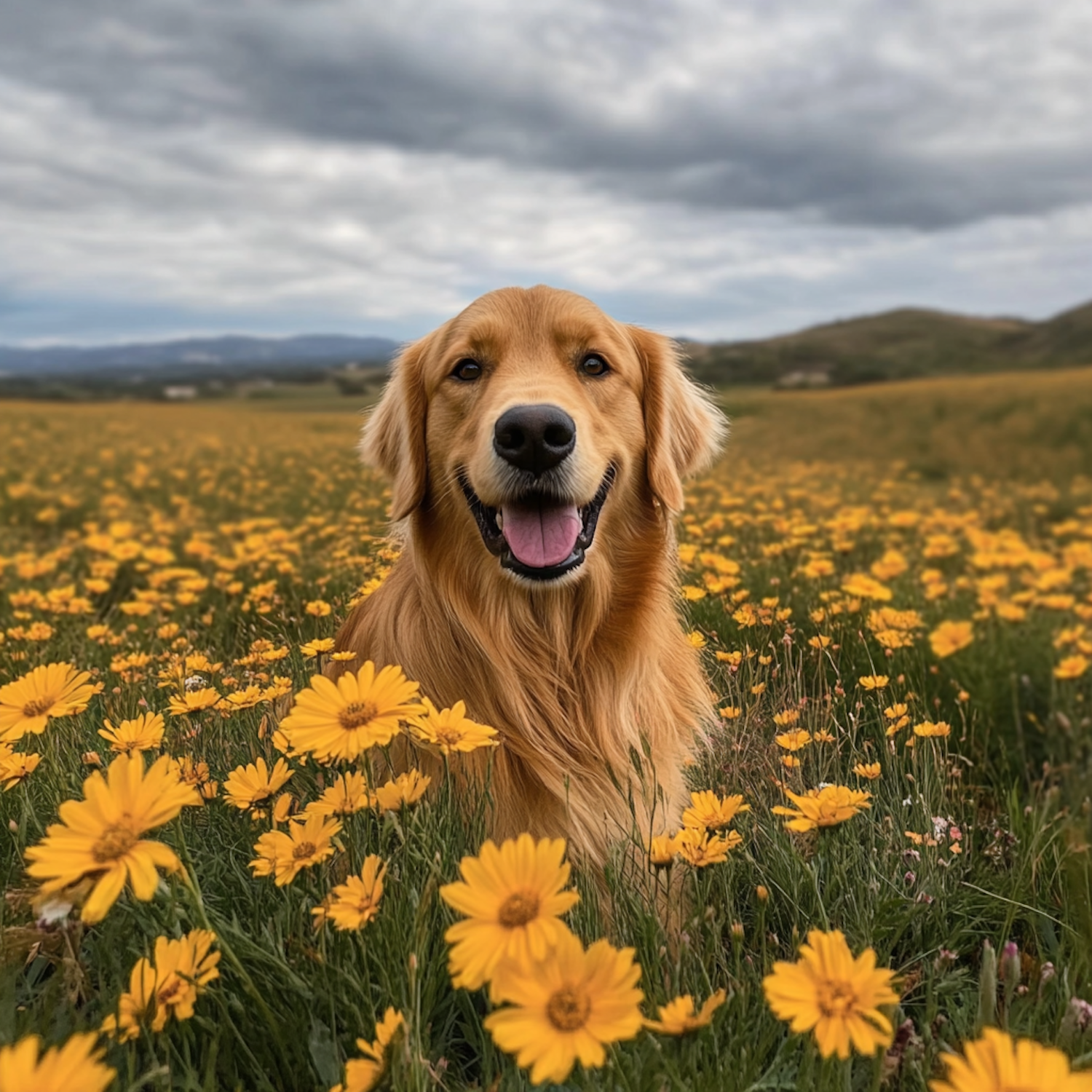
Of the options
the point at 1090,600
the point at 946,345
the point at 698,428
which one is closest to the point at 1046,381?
the point at 1090,600

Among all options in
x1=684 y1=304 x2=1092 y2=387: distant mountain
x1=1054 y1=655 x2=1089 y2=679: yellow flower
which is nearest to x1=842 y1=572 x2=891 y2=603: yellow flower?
x1=1054 y1=655 x2=1089 y2=679: yellow flower

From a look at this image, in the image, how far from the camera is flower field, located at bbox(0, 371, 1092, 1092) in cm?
98

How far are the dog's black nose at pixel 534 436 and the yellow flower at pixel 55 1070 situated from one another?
1951mm

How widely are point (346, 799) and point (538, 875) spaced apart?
0.44m

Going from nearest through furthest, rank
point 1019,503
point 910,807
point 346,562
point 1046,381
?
point 910,807 → point 346,562 → point 1019,503 → point 1046,381

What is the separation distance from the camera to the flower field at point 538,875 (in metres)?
0.98

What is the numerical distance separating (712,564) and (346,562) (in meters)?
2.05

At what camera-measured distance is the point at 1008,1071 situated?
834mm

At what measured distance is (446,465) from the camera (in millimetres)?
2959

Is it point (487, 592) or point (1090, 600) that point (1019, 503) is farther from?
point (487, 592)

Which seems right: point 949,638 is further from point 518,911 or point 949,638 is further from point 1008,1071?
point 518,911

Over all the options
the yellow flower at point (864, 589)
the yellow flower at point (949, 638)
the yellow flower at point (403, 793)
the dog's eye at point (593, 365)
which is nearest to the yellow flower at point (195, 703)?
the yellow flower at point (403, 793)

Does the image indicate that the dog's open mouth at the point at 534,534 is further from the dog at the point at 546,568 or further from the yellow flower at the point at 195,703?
the yellow flower at the point at 195,703

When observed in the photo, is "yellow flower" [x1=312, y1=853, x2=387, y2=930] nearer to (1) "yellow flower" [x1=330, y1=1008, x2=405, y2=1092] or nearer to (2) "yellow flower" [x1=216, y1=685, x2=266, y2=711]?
(1) "yellow flower" [x1=330, y1=1008, x2=405, y2=1092]
